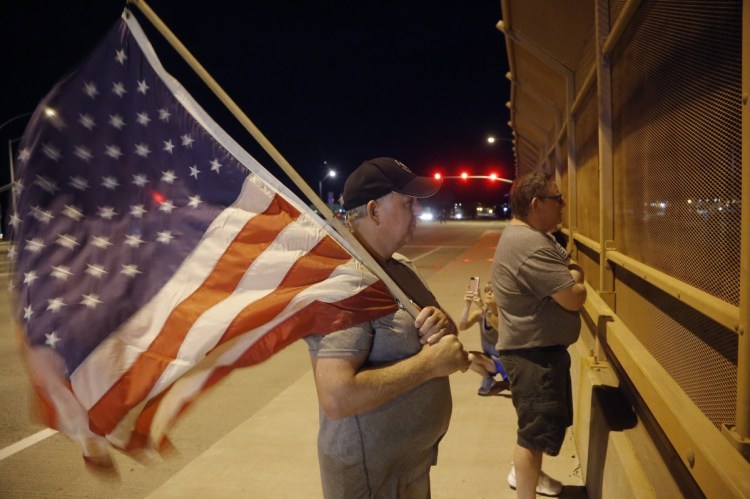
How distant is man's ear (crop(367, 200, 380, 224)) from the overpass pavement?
223 cm

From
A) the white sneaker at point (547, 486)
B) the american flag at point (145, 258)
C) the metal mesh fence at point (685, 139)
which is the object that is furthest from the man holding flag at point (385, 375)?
the white sneaker at point (547, 486)

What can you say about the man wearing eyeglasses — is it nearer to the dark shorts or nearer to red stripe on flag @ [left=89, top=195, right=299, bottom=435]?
the dark shorts

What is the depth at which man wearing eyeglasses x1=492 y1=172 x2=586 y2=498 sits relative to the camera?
291 centimetres

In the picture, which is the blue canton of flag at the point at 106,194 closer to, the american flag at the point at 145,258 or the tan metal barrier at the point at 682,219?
the american flag at the point at 145,258

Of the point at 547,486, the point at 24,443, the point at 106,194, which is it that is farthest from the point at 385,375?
the point at 24,443

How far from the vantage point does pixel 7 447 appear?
4.62 metres

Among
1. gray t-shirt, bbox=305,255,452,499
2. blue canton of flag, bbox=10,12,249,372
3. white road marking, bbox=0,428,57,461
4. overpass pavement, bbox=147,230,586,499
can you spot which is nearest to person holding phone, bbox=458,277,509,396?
overpass pavement, bbox=147,230,586,499

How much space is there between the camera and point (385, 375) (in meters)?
1.84

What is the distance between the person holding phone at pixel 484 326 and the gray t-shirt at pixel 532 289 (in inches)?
10.2

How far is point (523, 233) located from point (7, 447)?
4.41 metres

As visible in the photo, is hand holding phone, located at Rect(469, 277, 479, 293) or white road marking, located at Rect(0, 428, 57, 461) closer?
hand holding phone, located at Rect(469, 277, 479, 293)

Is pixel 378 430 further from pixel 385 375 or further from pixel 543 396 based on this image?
pixel 543 396

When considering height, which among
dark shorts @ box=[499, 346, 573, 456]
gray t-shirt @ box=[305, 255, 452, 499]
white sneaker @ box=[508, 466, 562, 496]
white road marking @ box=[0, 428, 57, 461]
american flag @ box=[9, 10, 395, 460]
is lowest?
white sneaker @ box=[508, 466, 562, 496]

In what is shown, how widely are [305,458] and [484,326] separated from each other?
1.97 m
